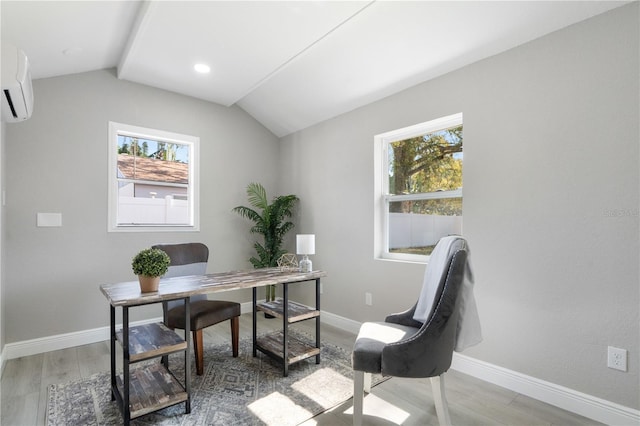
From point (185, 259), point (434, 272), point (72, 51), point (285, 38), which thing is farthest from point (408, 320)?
point (72, 51)

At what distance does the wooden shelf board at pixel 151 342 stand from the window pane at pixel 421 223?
2106mm

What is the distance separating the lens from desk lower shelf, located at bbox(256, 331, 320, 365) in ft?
8.31

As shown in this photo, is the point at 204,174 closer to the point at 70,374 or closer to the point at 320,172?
the point at 320,172

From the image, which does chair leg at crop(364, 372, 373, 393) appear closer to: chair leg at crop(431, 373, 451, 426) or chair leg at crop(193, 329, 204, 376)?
chair leg at crop(431, 373, 451, 426)

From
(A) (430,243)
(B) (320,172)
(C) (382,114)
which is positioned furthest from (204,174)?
(A) (430,243)

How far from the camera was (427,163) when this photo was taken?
3018 millimetres

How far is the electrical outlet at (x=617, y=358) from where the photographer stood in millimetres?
1847

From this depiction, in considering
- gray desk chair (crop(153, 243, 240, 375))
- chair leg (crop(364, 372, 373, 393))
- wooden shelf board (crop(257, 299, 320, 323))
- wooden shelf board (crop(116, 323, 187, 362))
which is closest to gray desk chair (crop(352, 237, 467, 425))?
chair leg (crop(364, 372, 373, 393))

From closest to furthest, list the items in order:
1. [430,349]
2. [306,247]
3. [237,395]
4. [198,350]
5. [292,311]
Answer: [430,349]
[237,395]
[198,350]
[292,311]
[306,247]

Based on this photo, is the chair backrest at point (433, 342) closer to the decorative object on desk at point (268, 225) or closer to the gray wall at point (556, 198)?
the gray wall at point (556, 198)

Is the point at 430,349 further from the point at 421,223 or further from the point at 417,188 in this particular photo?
the point at 417,188

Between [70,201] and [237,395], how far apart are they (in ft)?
7.94

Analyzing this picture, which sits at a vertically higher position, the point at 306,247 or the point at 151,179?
the point at 151,179

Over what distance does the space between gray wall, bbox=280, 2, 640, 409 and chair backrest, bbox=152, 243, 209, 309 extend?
6.14ft
